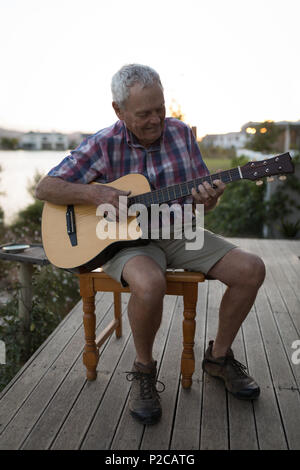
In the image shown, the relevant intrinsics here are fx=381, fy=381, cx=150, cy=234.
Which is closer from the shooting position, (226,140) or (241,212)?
(241,212)

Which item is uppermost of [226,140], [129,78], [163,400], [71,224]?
[226,140]

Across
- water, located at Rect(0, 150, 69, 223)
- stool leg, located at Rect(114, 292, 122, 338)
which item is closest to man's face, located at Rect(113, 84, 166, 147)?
stool leg, located at Rect(114, 292, 122, 338)

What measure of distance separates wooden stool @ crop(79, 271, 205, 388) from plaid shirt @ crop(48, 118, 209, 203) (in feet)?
1.32

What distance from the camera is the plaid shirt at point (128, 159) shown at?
1.66m

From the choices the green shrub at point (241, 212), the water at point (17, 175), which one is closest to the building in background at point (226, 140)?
the green shrub at point (241, 212)

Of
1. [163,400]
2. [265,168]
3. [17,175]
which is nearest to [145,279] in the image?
[163,400]

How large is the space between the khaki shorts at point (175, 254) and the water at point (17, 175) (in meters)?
3.02

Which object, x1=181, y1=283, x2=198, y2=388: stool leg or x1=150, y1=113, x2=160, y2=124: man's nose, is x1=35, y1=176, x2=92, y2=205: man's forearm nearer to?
x1=150, y1=113, x2=160, y2=124: man's nose

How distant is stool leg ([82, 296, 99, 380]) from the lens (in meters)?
1.65

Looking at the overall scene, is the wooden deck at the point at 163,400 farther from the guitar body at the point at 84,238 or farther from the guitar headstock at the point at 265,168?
the guitar headstock at the point at 265,168

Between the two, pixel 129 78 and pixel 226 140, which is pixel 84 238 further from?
pixel 226 140

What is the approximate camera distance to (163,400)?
1.55 meters

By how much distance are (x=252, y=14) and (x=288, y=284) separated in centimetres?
238

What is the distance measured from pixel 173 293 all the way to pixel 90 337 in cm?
42
